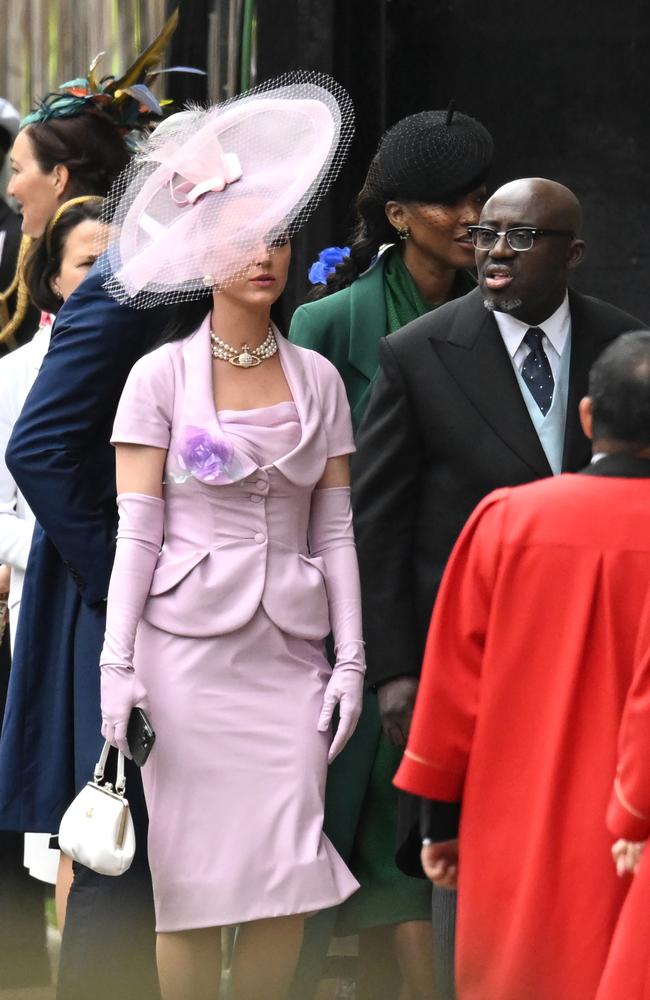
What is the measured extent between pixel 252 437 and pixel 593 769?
1168mm

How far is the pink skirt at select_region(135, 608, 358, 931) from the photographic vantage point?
14.6 feet

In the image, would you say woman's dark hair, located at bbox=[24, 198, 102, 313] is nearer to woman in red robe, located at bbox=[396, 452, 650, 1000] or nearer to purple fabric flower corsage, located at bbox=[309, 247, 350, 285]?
purple fabric flower corsage, located at bbox=[309, 247, 350, 285]

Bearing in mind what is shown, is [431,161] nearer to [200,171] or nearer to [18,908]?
[200,171]

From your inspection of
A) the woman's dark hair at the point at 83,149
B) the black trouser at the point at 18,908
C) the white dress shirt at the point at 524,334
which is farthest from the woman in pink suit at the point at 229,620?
the black trouser at the point at 18,908

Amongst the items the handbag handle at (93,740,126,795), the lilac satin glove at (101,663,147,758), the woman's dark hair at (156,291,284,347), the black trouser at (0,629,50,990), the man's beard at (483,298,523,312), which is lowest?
the black trouser at (0,629,50,990)

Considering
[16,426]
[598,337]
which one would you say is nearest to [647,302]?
[598,337]

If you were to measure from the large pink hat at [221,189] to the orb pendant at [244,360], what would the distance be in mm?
168

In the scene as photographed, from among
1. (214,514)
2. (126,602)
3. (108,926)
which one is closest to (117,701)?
(126,602)

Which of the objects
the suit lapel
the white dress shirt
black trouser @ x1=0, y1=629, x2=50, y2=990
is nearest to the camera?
the suit lapel

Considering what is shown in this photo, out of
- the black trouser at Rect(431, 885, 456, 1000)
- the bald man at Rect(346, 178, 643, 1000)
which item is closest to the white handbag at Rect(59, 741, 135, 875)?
the bald man at Rect(346, 178, 643, 1000)

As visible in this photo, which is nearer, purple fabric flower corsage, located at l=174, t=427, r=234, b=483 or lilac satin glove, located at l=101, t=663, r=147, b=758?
lilac satin glove, located at l=101, t=663, r=147, b=758

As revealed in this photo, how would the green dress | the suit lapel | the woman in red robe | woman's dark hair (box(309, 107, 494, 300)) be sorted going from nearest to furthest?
the woman in red robe → the suit lapel → the green dress → woman's dark hair (box(309, 107, 494, 300))

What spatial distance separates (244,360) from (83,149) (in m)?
1.40

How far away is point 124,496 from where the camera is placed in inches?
176
